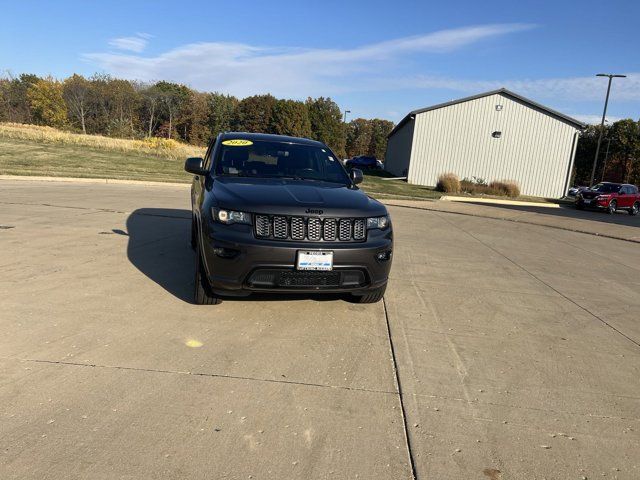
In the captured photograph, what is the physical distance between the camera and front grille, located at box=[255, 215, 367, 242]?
164 inches

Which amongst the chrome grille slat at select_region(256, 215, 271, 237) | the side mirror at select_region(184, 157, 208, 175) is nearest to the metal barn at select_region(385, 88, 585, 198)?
the side mirror at select_region(184, 157, 208, 175)

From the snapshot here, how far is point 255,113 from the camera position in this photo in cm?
7825

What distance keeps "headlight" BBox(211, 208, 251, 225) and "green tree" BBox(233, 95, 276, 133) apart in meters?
75.9

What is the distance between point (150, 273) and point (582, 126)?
32128 millimetres

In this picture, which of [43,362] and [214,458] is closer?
[214,458]

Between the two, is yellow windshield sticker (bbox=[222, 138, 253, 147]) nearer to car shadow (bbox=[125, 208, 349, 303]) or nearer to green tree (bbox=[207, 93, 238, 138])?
car shadow (bbox=[125, 208, 349, 303])

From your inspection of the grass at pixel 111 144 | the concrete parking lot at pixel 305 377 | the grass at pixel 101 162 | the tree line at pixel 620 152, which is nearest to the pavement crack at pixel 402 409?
the concrete parking lot at pixel 305 377

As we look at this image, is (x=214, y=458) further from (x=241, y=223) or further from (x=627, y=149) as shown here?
(x=627, y=149)

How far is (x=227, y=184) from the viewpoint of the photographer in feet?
15.6

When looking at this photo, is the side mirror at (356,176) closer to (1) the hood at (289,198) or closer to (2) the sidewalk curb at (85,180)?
(1) the hood at (289,198)

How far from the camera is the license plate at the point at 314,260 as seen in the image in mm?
4094

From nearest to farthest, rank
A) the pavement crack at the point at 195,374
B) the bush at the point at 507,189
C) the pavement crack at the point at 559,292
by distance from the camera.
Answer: the pavement crack at the point at 195,374, the pavement crack at the point at 559,292, the bush at the point at 507,189

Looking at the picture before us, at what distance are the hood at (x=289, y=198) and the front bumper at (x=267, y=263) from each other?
0.81 feet

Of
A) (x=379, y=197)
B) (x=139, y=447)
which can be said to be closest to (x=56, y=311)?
(x=139, y=447)
